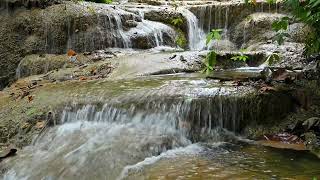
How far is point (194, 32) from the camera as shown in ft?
36.3

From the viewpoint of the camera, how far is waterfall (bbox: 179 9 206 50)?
10.8 meters

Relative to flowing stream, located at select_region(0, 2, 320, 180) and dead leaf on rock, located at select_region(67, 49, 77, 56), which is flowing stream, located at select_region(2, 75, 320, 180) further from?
dead leaf on rock, located at select_region(67, 49, 77, 56)

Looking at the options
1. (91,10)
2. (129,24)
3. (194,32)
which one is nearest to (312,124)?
(129,24)

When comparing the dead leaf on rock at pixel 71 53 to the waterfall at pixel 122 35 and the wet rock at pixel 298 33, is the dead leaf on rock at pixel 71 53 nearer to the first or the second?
the waterfall at pixel 122 35

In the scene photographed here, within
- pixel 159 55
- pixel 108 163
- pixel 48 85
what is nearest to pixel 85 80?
pixel 48 85

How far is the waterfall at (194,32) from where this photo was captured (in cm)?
1084

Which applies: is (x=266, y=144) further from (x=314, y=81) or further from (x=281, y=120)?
(x=314, y=81)

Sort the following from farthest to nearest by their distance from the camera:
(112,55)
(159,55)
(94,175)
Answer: (112,55) → (159,55) → (94,175)

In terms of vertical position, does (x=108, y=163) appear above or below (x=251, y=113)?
below

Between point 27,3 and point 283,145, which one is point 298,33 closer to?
point 283,145

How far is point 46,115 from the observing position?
522cm

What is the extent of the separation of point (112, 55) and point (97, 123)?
3856 millimetres

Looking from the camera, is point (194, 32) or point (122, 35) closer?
point (122, 35)

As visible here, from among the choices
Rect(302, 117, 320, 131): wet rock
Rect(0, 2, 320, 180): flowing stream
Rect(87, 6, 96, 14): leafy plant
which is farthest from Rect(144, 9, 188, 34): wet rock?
Rect(302, 117, 320, 131): wet rock
